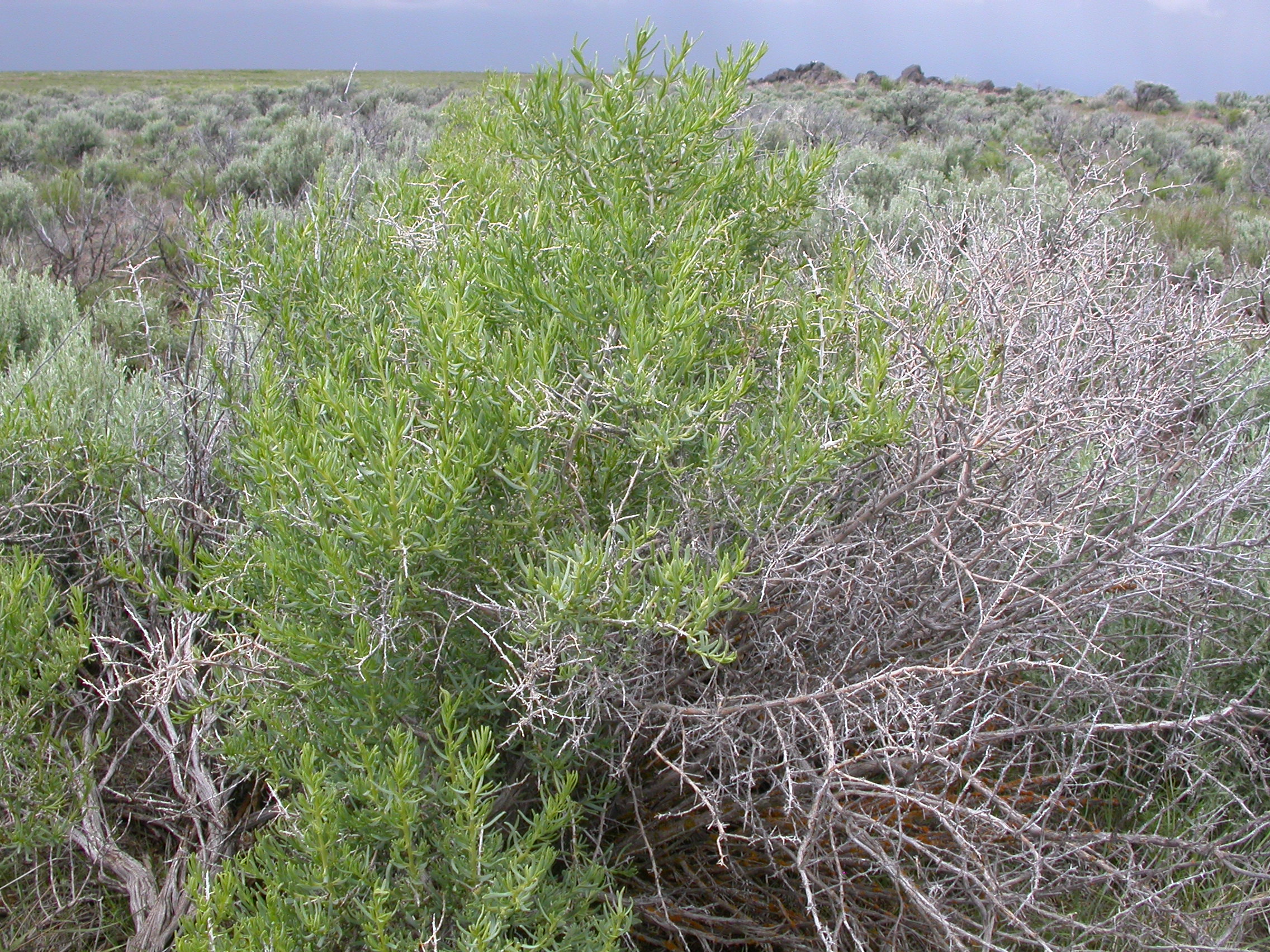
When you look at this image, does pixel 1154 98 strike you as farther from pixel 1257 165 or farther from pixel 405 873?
pixel 405 873

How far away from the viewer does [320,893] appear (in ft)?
5.82

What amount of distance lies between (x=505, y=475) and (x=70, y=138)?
17.8m

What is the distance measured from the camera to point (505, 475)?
184cm

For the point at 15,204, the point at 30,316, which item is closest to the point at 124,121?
the point at 15,204

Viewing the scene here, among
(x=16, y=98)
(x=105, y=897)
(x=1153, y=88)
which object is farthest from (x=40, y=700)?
(x=1153, y=88)

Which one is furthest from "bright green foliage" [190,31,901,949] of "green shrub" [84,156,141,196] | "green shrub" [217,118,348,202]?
"green shrub" [84,156,141,196]

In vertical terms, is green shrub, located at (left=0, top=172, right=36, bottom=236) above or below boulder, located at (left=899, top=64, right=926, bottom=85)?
below

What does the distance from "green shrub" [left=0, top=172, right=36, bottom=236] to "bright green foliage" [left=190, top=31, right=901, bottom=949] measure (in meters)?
8.69

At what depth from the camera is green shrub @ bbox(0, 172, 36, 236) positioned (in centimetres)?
908

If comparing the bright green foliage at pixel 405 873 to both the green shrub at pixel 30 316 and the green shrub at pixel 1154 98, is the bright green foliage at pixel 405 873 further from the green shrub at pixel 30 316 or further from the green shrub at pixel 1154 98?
the green shrub at pixel 1154 98

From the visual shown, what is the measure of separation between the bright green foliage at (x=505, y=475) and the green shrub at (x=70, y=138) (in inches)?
647

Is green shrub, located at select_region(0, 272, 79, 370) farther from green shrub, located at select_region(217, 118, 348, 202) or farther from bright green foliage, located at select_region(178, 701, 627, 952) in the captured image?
green shrub, located at select_region(217, 118, 348, 202)

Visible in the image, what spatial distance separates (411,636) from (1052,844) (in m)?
1.68

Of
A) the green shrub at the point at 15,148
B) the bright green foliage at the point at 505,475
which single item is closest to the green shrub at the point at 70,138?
the green shrub at the point at 15,148
